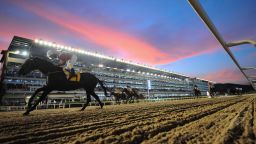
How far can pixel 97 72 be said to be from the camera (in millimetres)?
55250

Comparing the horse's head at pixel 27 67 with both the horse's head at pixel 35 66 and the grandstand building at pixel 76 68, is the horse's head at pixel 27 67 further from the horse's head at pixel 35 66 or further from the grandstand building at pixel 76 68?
the grandstand building at pixel 76 68

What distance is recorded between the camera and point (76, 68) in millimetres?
48344

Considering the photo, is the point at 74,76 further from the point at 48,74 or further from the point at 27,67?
the point at 27,67

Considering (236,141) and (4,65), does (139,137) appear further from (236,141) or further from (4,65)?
(4,65)

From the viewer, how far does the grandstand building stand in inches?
1403

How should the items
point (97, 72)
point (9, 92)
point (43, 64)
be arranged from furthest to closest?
point (97, 72) → point (9, 92) → point (43, 64)

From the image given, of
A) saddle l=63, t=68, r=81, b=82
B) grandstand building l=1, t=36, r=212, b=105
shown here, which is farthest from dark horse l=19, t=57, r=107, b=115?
grandstand building l=1, t=36, r=212, b=105

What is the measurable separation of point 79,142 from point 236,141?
1.70 meters

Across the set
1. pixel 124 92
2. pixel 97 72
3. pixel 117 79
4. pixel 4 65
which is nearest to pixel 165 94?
pixel 117 79

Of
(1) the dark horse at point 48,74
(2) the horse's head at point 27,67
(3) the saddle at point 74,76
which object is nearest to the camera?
(1) the dark horse at point 48,74

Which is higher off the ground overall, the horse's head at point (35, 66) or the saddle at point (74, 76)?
the horse's head at point (35, 66)

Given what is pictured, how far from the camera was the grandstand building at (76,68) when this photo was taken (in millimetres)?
35625

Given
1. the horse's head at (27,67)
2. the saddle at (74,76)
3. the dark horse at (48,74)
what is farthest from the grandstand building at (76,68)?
the saddle at (74,76)

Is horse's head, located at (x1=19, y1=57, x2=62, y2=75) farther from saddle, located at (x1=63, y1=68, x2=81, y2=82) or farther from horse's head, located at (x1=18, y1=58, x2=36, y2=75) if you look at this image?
saddle, located at (x1=63, y1=68, x2=81, y2=82)
